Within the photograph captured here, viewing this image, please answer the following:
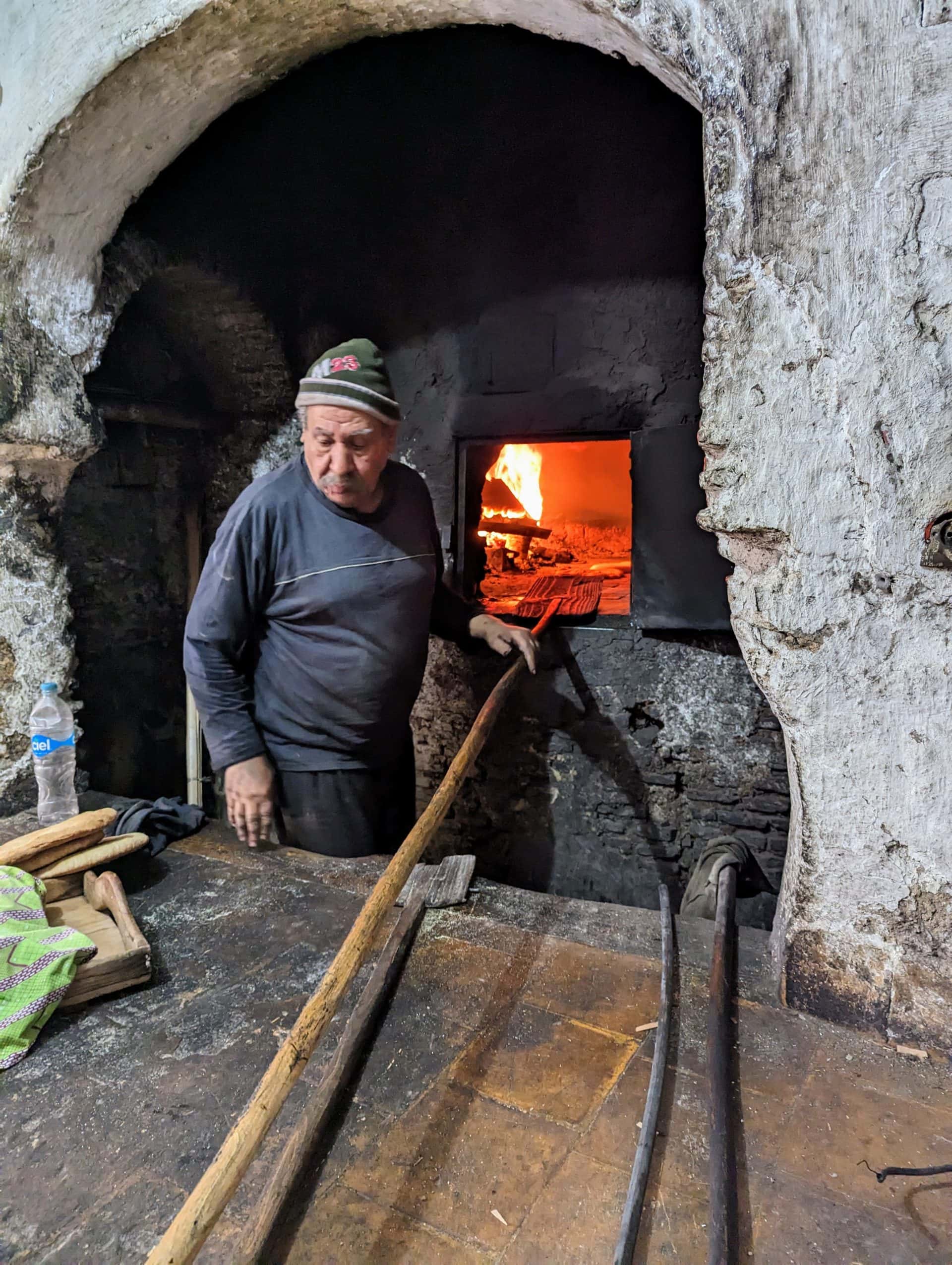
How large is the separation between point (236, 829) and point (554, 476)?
13.1 feet

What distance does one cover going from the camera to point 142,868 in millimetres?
2717

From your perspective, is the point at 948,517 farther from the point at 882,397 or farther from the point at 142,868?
the point at 142,868

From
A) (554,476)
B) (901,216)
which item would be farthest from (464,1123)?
(554,476)

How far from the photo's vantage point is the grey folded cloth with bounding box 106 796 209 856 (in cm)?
290

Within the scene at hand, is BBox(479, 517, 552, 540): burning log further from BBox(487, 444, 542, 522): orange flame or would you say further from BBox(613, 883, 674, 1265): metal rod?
BBox(613, 883, 674, 1265): metal rod

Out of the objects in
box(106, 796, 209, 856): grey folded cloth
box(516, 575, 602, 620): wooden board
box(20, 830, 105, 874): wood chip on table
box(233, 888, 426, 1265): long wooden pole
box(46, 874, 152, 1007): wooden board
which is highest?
box(516, 575, 602, 620): wooden board

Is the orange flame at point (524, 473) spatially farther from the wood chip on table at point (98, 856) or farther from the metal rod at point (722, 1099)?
the metal rod at point (722, 1099)

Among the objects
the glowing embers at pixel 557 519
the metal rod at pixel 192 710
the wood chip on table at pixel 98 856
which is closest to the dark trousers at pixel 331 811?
the wood chip on table at pixel 98 856

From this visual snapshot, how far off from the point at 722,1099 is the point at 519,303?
3.38 meters

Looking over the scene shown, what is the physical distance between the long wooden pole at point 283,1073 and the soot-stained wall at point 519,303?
1672mm

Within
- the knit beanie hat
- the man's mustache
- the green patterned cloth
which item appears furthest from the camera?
the man's mustache

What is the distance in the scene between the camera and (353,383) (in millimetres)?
2580

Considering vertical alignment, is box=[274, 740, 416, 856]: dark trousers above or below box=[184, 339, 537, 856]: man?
below

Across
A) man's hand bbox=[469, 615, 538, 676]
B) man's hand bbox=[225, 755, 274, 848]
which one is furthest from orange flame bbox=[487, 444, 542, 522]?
man's hand bbox=[225, 755, 274, 848]
